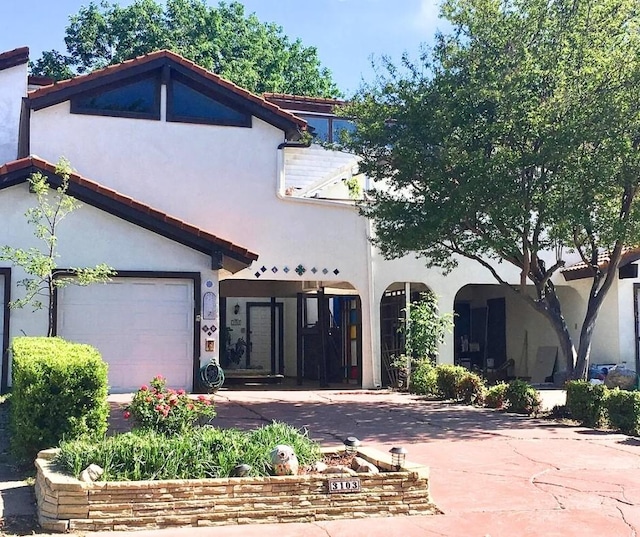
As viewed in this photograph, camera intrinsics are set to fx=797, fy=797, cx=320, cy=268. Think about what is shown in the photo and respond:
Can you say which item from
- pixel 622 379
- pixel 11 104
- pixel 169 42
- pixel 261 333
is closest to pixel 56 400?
pixel 11 104

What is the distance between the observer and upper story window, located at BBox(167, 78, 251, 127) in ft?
63.1

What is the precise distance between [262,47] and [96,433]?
1446 inches

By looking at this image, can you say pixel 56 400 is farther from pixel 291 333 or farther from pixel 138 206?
pixel 291 333

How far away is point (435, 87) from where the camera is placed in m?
14.6

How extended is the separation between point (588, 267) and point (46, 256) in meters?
13.0

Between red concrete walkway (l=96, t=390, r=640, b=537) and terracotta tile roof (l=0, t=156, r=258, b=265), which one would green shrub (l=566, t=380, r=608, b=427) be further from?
terracotta tile roof (l=0, t=156, r=258, b=265)

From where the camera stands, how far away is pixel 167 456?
7.26 metres

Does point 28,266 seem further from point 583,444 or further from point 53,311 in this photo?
point 583,444

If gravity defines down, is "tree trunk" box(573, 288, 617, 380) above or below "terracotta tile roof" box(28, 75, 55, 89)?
below

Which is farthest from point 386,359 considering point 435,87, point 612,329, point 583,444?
point 583,444

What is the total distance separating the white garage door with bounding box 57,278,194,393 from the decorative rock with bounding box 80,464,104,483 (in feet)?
31.8

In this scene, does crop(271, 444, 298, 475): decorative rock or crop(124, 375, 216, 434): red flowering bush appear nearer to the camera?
crop(271, 444, 298, 475): decorative rock

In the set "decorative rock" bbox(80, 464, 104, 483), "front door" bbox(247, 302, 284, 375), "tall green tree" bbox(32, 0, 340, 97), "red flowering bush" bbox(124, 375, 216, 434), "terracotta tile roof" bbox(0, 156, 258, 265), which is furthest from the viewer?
"tall green tree" bbox(32, 0, 340, 97)

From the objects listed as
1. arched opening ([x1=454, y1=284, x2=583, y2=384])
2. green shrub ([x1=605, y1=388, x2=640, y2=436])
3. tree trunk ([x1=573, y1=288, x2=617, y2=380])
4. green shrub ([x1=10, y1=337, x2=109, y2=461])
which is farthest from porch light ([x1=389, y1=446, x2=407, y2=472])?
arched opening ([x1=454, y1=284, x2=583, y2=384])
